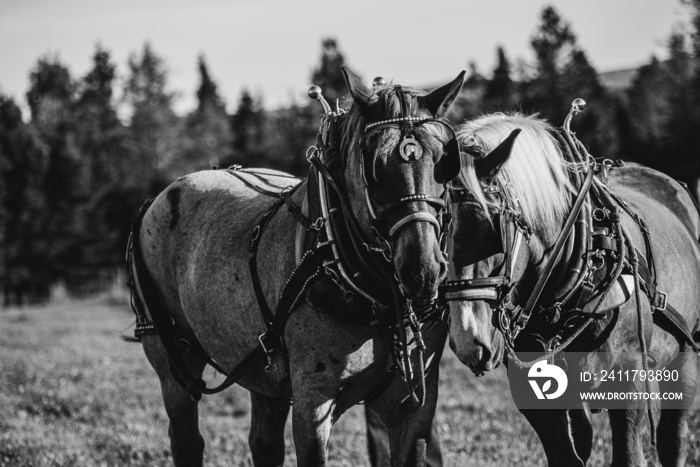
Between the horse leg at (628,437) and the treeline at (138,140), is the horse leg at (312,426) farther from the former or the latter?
the treeline at (138,140)

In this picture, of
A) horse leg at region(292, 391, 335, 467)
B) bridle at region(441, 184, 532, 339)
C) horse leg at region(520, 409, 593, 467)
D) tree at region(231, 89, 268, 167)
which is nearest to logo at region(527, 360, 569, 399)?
horse leg at region(520, 409, 593, 467)

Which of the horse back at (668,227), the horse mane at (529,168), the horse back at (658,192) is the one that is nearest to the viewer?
the horse mane at (529,168)

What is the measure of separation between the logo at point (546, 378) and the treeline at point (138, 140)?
28.9 m

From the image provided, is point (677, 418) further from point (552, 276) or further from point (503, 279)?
point (503, 279)

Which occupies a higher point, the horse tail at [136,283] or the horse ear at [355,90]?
the horse ear at [355,90]

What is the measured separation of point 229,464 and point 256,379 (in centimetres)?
204

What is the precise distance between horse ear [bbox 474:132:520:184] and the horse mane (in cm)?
6

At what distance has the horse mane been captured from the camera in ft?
10.9

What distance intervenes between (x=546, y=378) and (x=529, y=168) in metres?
1.14

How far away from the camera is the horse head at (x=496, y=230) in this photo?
298 cm

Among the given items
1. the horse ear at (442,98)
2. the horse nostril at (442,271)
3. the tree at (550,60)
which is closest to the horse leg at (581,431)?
the horse nostril at (442,271)

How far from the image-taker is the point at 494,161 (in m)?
→ 3.23

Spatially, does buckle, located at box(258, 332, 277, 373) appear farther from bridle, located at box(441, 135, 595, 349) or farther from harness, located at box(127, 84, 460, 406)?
bridle, located at box(441, 135, 595, 349)

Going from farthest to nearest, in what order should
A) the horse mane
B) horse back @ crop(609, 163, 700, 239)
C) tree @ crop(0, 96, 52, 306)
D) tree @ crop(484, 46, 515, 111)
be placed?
1. tree @ crop(484, 46, 515, 111)
2. tree @ crop(0, 96, 52, 306)
3. horse back @ crop(609, 163, 700, 239)
4. the horse mane
